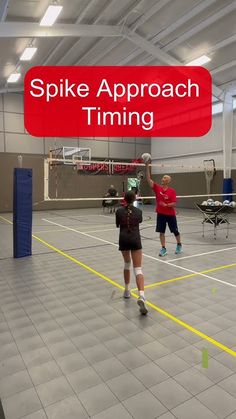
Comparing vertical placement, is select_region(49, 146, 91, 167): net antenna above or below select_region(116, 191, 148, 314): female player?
above

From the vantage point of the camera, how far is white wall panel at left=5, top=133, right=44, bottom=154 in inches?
748

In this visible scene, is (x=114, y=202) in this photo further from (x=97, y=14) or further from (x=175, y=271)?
(x=175, y=271)

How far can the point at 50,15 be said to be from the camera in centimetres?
988

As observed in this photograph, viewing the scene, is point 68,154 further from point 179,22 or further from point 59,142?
point 179,22

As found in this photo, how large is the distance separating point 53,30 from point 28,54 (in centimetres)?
258

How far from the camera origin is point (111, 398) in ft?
8.48

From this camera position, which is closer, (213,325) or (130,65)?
(213,325)

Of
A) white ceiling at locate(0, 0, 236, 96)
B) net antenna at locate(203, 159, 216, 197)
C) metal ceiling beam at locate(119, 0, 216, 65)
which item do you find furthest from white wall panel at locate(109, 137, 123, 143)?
metal ceiling beam at locate(119, 0, 216, 65)

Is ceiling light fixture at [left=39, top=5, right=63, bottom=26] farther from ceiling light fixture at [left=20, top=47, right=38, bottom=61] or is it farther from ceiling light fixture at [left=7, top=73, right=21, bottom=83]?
A: ceiling light fixture at [left=7, top=73, right=21, bottom=83]

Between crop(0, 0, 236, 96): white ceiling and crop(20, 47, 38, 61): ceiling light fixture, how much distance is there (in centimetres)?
23

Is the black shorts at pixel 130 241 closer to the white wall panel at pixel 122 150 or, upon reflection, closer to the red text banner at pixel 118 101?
the red text banner at pixel 118 101

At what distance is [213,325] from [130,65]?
15.4 m

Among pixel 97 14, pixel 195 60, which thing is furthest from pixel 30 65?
pixel 195 60

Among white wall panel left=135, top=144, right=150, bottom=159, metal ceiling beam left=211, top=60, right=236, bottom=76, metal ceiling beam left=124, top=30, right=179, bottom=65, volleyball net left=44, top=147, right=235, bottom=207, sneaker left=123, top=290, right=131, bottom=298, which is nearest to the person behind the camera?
sneaker left=123, top=290, right=131, bottom=298
